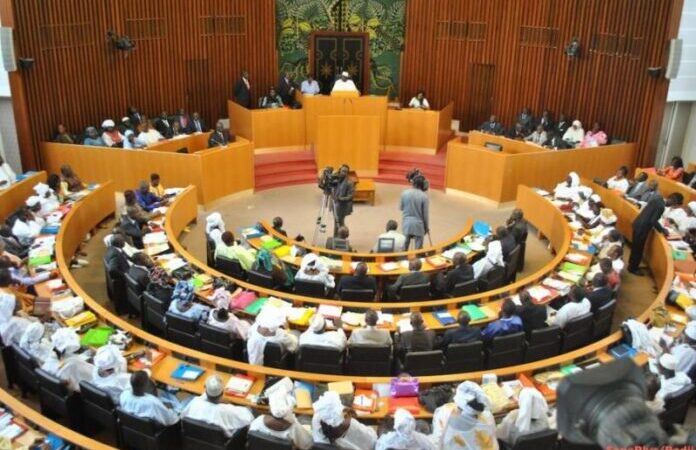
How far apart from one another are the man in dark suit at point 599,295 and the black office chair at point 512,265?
66.0 inches

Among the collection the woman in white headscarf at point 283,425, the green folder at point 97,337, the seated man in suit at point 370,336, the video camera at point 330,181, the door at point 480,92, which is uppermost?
the door at point 480,92

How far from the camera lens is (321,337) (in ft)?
23.4

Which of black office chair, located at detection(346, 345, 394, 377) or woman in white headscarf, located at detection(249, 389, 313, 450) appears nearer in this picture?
woman in white headscarf, located at detection(249, 389, 313, 450)

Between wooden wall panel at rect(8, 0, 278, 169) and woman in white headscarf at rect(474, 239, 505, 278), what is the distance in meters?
9.22

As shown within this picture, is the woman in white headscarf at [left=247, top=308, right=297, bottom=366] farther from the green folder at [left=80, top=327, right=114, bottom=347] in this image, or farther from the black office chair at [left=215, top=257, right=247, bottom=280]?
the black office chair at [left=215, top=257, right=247, bottom=280]

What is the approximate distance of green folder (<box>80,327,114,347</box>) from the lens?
7113mm

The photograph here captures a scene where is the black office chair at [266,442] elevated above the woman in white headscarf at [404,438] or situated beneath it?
situated beneath

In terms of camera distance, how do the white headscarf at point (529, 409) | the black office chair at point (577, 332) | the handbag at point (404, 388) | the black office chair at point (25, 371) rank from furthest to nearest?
the black office chair at point (577, 332) → the black office chair at point (25, 371) → the handbag at point (404, 388) → the white headscarf at point (529, 409)

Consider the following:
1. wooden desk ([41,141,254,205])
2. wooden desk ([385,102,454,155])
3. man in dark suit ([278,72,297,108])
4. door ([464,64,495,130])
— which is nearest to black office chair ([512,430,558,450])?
wooden desk ([41,141,254,205])

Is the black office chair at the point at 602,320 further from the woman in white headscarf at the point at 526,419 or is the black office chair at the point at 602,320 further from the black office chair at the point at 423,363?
the woman in white headscarf at the point at 526,419

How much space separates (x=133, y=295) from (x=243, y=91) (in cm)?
919

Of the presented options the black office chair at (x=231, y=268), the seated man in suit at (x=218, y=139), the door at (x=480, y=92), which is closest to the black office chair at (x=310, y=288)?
the black office chair at (x=231, y=268)

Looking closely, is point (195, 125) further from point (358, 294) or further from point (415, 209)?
point (358, 294)

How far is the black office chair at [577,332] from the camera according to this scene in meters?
7.74
